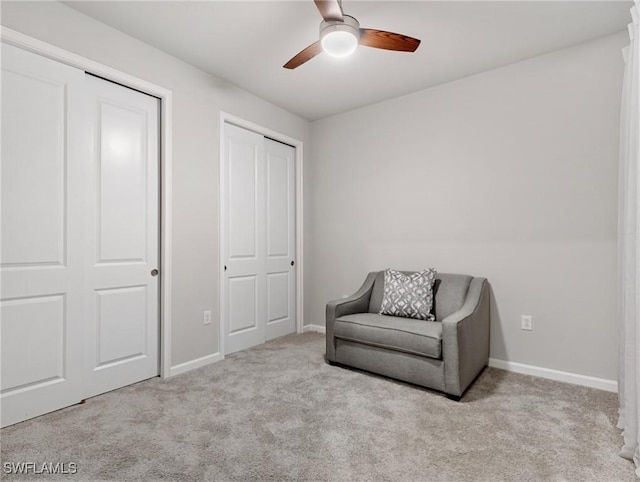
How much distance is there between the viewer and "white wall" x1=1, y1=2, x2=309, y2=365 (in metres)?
2.62

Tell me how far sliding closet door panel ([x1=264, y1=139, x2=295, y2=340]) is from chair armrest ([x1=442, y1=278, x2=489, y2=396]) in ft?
6.78

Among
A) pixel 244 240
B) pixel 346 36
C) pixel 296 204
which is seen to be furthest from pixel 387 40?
pixel 296 204

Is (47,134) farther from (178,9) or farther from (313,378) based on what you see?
(313,378)

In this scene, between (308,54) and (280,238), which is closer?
(308,54)

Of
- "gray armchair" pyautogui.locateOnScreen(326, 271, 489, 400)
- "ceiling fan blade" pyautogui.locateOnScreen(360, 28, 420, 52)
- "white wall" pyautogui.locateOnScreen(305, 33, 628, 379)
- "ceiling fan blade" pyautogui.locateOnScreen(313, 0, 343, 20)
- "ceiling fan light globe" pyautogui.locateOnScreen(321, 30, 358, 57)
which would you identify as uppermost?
"ceiling fan blade" pyautogui.locateOnScreen(313, 0, 343, 20)

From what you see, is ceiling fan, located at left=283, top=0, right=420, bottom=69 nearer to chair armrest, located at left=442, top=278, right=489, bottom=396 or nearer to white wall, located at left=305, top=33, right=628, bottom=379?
white wall, located at left=305, top=33, right=628, bottom=379

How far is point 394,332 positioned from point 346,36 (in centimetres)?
205

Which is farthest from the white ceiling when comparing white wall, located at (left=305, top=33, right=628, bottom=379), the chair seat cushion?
the chair seat cushion

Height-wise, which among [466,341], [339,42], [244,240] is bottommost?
[466,341]

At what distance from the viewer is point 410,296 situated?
9.89ft

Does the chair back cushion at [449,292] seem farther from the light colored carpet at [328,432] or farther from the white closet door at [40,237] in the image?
the white closet door at [40,237]

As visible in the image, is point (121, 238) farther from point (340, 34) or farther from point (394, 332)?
point (394, 332)

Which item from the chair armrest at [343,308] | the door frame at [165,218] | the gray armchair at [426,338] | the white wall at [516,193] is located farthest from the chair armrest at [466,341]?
the door frame at [165,218]

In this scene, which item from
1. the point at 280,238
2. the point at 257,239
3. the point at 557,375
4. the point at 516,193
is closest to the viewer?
the point at 557,375
